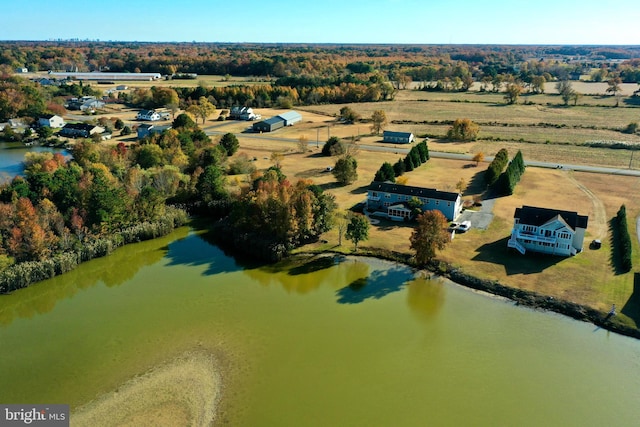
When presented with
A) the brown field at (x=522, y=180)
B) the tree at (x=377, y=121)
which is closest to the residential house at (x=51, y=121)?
the brown field at (x=522, y=180)

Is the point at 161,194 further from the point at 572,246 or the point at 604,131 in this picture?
the point at 604,131

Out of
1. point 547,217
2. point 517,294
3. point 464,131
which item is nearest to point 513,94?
point 464,131

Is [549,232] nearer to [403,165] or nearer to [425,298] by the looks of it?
[425,298]

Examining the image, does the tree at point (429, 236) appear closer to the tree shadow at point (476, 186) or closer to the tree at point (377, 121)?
the tree shadow at point (476, 186)

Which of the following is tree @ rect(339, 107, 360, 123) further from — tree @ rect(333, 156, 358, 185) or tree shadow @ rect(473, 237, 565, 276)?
tree shadow @ rect(473, 237, 565, 276)

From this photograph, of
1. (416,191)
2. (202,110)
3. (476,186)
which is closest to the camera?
(416,191)

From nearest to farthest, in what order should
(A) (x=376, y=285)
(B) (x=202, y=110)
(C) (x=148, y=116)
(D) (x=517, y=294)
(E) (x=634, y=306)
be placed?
(E) (x=634, y=306)
(D) (x=517, y=294)
(A) (x=376, y=285)
(B) (x=202, y=110)
(C) (x=148, y=116)

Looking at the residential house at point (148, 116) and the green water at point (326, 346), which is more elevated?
the residential house at point (148, 116)
